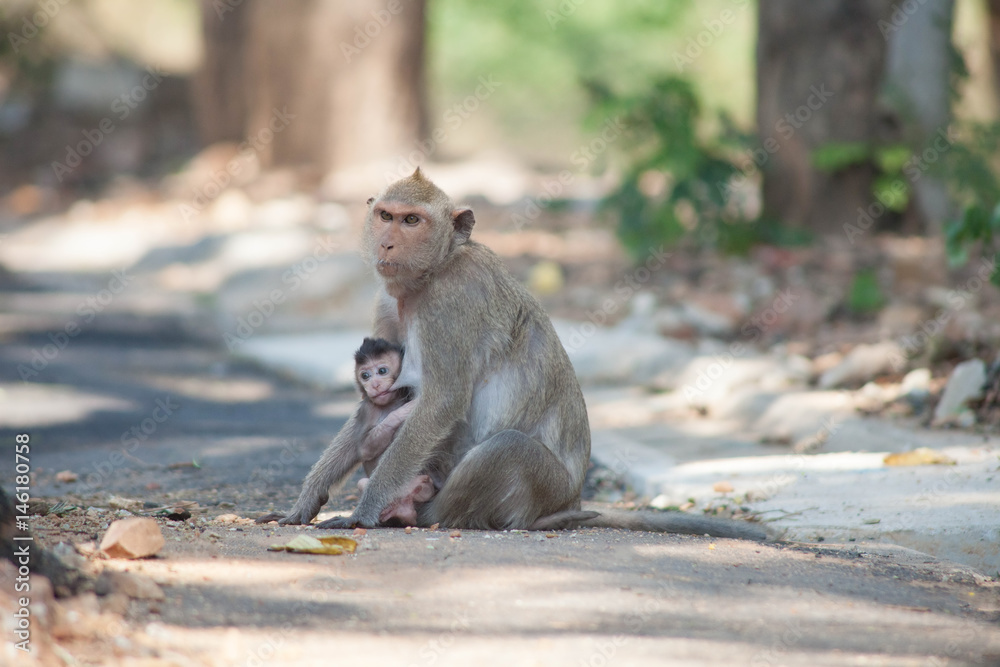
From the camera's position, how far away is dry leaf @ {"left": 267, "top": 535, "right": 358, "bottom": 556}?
3.89 metres

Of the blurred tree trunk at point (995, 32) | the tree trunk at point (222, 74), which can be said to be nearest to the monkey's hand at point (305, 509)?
the blurred tree trunk at point (995, 32)

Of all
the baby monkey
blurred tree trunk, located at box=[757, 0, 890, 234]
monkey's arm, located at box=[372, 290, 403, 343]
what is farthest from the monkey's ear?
blurred tree trunk, located at box=[757, 0, 890, 234]

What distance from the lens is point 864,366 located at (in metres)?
7.96

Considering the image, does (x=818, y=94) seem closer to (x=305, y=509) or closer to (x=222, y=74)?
(x=305, y=509)

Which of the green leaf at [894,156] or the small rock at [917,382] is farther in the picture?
the green leaf at [894,156]

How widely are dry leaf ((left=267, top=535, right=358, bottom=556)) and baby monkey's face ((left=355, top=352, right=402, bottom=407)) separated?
113 centimetres

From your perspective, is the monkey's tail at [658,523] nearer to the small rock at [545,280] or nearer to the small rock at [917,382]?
the small rock at [917,382]

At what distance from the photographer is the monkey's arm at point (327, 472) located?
4.95 metres

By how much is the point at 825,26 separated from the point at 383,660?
9.76 metres

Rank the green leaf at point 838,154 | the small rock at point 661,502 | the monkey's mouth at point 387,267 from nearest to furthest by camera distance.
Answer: the monkey's mouth at point 387,267, the small rock at point 661,502, the green leaf at point 838,154

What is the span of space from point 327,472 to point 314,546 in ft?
3.68

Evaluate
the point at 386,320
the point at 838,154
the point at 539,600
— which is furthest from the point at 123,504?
the point at 838,154

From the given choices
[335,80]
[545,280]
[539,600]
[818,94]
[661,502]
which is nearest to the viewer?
[539,600]

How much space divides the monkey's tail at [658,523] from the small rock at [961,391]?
2.49 meters
